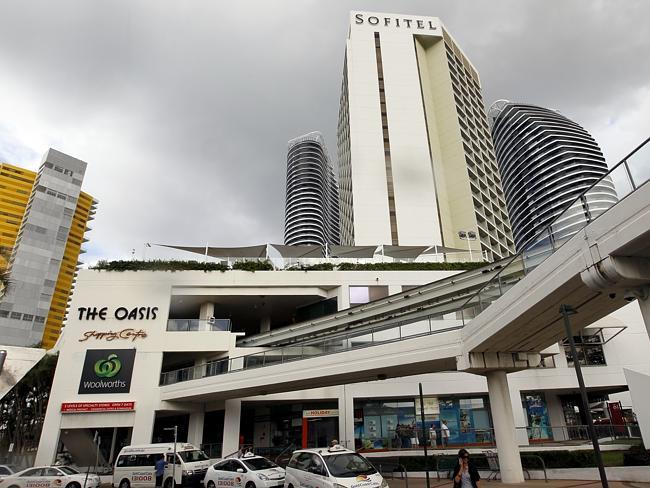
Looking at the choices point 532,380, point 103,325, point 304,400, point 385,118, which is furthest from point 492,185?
point 103,325

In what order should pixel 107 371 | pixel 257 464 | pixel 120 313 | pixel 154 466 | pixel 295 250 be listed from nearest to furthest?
pixel 257 464 → pixel 154 466 → pixel 107 371 → pixel 120 313 → pixel 295 250

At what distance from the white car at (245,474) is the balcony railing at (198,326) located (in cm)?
1331

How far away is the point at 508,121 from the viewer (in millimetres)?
131750

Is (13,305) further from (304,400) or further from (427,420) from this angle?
(427,420)

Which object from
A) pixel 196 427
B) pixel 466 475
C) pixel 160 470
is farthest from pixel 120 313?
pixel 466 475

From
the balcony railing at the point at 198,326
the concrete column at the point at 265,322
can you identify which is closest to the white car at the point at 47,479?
the balcony railing at the point at 198,326

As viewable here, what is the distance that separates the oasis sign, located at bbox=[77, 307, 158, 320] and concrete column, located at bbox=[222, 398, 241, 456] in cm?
806

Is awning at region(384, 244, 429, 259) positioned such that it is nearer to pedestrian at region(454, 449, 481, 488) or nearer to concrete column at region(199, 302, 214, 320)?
concrete column at region(199, 302, 214, 320)

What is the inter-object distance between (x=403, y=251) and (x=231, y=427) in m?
20.2

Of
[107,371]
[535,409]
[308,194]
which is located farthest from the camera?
[308,194]

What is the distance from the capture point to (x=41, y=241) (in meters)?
97.8

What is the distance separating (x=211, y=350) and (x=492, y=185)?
60.6 m

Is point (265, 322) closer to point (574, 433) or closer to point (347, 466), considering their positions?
point (574, 433)

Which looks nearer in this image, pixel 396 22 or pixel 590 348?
pixel 590 348
